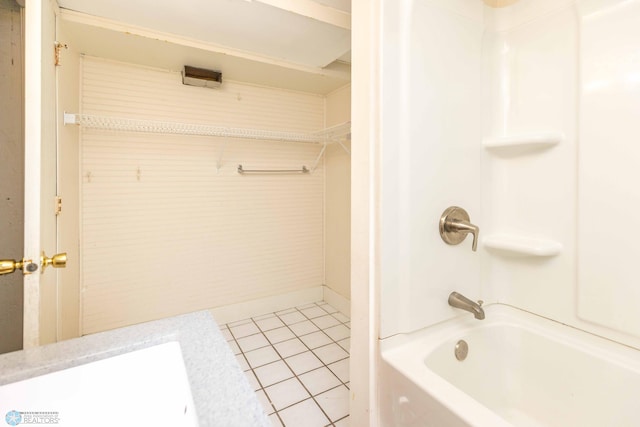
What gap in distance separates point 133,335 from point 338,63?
253 cm

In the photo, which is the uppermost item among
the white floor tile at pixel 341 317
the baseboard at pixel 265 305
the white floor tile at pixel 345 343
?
the baseboard at pixel 265 305

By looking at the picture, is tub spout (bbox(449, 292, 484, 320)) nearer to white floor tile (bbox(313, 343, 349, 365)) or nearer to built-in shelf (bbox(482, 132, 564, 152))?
built-in shelf (bbox(482, 132, 564, 152))

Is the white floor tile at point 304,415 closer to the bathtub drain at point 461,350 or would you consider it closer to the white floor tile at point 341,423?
the white floor tile at point 341,423

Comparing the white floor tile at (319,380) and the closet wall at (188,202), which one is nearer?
the white floor tile at (319,380)

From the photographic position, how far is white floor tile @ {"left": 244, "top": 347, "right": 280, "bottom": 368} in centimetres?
209

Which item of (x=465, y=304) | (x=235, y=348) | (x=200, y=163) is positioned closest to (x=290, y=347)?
(x=235, y=348)

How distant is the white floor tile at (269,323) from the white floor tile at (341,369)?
760mm

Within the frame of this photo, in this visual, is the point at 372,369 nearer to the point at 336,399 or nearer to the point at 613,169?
the point at 336,399

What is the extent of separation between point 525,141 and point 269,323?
2.44m

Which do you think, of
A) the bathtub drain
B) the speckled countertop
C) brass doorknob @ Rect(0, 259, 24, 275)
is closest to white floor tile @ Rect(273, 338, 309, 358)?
the bathtub drain

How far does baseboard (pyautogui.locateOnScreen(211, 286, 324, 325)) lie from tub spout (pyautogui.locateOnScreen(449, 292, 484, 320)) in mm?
1769

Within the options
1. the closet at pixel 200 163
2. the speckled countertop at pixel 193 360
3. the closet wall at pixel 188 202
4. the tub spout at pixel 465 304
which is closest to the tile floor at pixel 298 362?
the closet at pixel 200 163

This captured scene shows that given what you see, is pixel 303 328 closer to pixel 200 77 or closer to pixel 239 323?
pixel 239 323

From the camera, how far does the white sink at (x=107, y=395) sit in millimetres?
630
